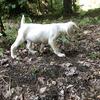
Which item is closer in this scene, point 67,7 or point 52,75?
point 52,75

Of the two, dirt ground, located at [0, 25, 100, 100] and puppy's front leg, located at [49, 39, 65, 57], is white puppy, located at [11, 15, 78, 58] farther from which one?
dirt ground, located at [0, 25, 100, 100]

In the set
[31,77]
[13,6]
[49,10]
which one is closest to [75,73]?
[31,77]

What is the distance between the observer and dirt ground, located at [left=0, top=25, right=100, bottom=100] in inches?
202

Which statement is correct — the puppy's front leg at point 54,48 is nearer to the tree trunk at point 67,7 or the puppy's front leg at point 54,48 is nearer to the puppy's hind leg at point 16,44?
the puppy's hind leg at point 16,44

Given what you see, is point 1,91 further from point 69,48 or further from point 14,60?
point 69,48

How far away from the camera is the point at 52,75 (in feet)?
18.1

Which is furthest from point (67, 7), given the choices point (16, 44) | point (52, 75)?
point (52, 75)

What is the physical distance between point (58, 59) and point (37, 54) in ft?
1.89

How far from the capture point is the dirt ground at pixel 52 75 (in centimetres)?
512

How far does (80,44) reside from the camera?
696 cm

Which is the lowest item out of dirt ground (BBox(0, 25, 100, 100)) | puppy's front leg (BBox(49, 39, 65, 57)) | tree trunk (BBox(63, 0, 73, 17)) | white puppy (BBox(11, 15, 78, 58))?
tree trunk (BBox(63, 0, 73, 17))

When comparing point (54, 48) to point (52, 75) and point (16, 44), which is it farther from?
point (16, 44)

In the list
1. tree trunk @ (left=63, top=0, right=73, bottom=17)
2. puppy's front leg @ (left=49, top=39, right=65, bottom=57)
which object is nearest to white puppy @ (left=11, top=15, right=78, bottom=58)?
puppy's front leg @ (left=49, top=39, right=65, bottom=57)

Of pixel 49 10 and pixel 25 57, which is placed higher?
pixel 25 57
